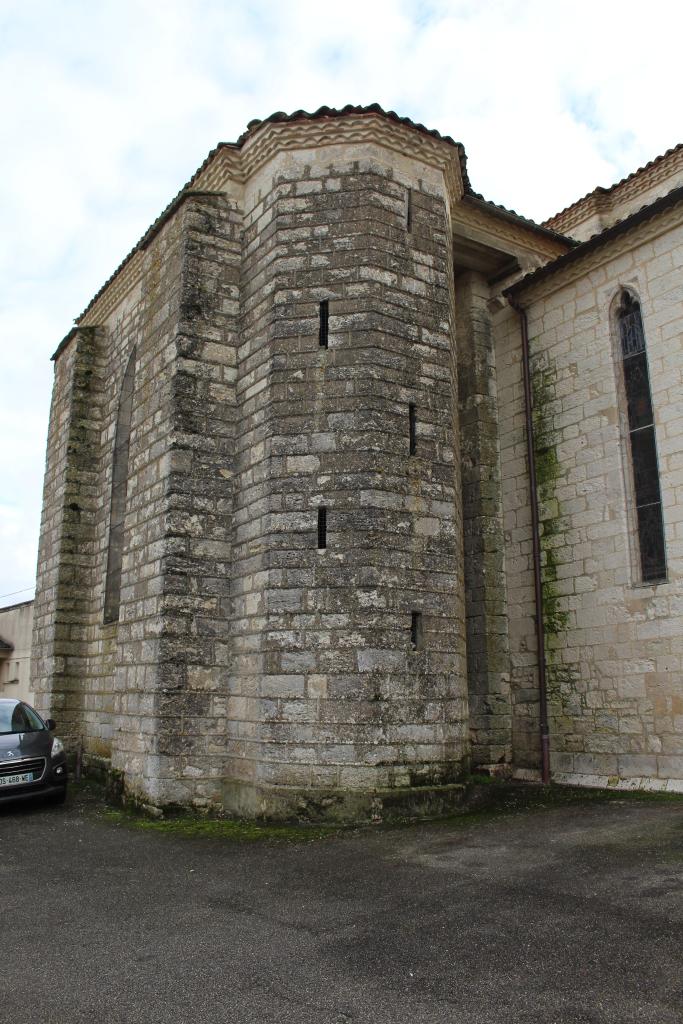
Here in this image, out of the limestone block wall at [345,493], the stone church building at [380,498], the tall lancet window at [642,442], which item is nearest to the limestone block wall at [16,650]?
the stone church building at [380,498]

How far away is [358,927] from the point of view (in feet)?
14.3

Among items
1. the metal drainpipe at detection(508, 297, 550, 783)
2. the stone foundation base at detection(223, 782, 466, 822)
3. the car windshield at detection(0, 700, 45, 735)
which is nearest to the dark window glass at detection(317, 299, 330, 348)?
the metal drainpipe at detection(508, 297, 550, 783)

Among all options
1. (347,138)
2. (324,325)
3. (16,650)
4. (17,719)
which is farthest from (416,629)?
(16,650)

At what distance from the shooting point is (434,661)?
773 cm

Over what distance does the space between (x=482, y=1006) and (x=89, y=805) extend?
686 cm

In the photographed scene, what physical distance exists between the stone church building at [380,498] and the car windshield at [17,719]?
110 centimetres

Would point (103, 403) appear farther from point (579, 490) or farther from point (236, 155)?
point (579, 490)

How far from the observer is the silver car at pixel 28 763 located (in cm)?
858

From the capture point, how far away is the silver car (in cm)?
858

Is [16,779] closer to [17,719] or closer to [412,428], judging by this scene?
[17,719]

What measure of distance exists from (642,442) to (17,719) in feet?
26.4

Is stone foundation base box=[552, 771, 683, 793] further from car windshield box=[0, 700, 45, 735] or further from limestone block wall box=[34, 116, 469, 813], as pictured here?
car windshield box=[0, 700, 45, 735]

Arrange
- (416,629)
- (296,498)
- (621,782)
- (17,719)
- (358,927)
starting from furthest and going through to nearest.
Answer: (17,719) < (621,782) < (296,498) < (416,629) < (358,927)

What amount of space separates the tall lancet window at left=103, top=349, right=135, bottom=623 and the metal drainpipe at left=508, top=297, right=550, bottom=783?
558cm
